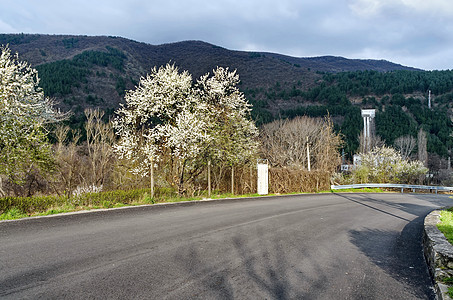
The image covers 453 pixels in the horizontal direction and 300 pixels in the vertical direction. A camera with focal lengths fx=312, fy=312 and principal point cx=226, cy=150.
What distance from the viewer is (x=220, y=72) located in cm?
1989

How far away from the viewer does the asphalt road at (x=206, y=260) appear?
4.27 m

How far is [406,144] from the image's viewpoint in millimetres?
62500

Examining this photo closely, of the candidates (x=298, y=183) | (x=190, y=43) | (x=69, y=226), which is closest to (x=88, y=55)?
(x=190, y=43)

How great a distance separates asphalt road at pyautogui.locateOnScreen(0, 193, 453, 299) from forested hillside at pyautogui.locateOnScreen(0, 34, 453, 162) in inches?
1786

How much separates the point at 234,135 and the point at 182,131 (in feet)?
12.6

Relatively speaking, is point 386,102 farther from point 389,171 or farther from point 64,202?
point 64,202

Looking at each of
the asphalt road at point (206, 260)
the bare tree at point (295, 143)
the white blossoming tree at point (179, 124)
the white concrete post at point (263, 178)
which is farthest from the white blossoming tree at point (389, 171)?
the asphalt road at point (206, 260)

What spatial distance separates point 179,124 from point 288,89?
76.2m

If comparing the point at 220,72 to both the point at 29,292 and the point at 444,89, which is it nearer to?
the point at 29,292

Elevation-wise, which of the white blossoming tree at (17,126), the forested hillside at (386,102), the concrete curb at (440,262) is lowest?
the concrete curb at (440,262)

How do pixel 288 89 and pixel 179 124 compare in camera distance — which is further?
pixel 288 89

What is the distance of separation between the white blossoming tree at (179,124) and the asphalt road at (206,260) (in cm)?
796

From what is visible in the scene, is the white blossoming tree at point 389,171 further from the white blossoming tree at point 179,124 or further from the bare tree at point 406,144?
→ the bare tree at point 406,144

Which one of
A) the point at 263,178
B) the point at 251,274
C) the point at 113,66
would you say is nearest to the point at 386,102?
the point at 263,178
